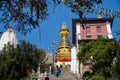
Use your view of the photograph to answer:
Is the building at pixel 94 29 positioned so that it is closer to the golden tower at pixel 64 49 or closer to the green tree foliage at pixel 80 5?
the golden tower at pixel 64 49

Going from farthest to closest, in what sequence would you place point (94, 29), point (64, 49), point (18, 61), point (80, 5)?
1. point (64, 49)
2. point (94, 29)
3. point (18, 61)
4. point (80, 5)

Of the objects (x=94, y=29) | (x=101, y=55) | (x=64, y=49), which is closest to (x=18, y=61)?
(x=101, y=55)

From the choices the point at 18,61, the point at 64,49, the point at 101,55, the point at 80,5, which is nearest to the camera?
the point at 80,5

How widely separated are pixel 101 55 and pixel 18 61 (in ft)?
27.8

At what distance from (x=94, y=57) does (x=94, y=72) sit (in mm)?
1543

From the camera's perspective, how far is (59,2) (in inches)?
399

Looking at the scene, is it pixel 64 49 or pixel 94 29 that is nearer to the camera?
pixel 94 29

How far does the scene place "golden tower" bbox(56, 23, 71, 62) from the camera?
7581 cm

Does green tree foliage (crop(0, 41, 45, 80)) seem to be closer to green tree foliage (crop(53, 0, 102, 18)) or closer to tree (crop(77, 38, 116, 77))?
tree (crop(77, 38, 116, 77))

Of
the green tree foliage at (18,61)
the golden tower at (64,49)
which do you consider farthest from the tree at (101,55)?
the golden tower at (64,49)

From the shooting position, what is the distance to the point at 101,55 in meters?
37.3

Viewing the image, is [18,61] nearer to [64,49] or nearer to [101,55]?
[101,55]

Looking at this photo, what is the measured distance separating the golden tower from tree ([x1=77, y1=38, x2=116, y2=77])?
1377 inches

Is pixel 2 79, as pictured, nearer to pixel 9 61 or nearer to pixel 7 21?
pixel 9 61
